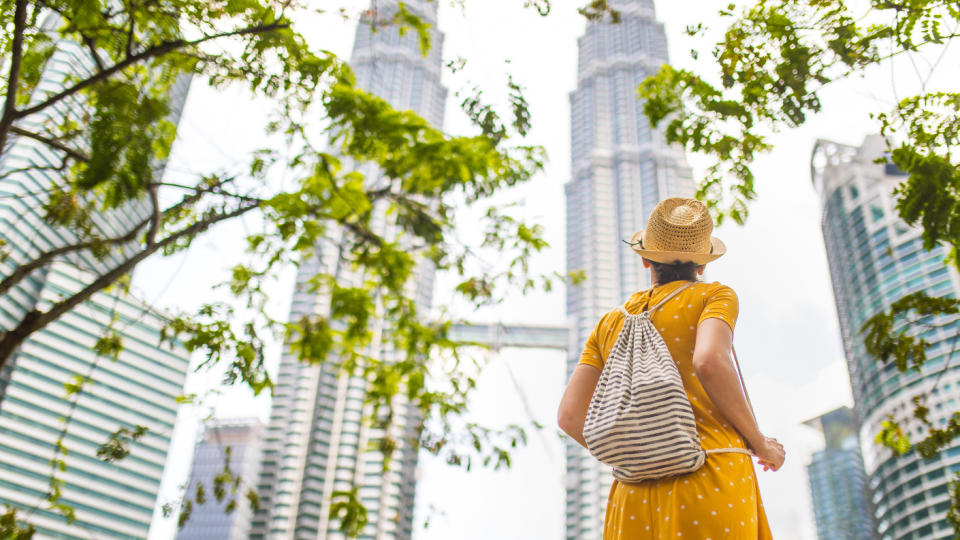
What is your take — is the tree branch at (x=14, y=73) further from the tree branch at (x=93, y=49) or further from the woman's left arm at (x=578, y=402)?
the woman's left arm at (x=578, y=402)

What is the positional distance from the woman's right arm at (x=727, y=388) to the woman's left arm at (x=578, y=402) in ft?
1.19

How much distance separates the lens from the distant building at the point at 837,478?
82.2 metres

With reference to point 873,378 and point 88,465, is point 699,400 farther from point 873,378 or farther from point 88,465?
point 88,465

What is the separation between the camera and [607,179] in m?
58.8

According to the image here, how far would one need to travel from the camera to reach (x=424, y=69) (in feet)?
136

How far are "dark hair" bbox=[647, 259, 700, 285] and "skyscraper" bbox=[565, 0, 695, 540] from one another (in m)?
50.0

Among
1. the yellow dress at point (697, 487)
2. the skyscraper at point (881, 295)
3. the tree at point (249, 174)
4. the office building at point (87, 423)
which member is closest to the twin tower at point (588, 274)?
the office building at point (87, 423)

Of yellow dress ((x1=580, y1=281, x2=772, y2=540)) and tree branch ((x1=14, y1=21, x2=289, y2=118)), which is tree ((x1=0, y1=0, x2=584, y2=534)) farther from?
yellow dress ((x1=580, y1=281, x2=772, y2=540))

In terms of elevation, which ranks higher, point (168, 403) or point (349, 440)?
point (168, 403)

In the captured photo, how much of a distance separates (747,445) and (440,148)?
3.98m

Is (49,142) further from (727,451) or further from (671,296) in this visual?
(727,451)

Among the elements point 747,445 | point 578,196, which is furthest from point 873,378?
point 747,445

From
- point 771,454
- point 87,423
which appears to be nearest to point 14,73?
point 771,454

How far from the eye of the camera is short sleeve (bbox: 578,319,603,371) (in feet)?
5.81
